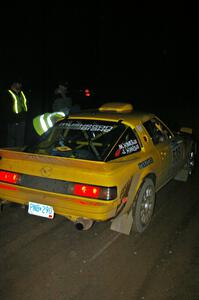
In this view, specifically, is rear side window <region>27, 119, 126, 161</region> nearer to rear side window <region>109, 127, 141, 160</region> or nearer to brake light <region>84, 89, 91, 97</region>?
rear side window <region>109, 127, 141, 160</region>

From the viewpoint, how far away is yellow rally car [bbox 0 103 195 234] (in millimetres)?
3480

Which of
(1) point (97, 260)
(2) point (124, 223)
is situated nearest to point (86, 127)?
(2) point (124, 223)

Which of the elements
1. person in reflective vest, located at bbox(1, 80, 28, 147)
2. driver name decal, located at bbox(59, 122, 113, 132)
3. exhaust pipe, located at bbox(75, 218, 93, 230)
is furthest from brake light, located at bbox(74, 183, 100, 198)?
person in reflective vest, located at bbox(1, 80, 28, 147)

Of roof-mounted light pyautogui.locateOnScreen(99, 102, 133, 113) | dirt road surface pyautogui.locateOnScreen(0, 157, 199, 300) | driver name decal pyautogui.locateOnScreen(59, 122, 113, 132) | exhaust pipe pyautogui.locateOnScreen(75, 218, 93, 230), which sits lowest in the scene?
dirt road surface pyautogui.locateOnScreen(0, 157, 199, 300)

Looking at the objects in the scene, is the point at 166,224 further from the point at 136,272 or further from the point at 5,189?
the point at 5,189

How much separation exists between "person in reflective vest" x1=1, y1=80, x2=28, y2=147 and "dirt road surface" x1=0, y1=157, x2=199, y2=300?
111 inches

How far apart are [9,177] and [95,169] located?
1.08 metres

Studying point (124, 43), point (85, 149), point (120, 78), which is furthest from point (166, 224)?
point (124, 43)

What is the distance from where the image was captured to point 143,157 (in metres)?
4.19

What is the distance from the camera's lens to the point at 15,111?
23.2 ft

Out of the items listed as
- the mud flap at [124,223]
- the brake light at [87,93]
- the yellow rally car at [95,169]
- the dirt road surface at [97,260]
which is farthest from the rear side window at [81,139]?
the brake light at [87,93]

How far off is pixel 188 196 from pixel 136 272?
2437 mm

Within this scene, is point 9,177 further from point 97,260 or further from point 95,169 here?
point 97,260

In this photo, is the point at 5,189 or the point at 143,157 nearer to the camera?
the point at 5,189
